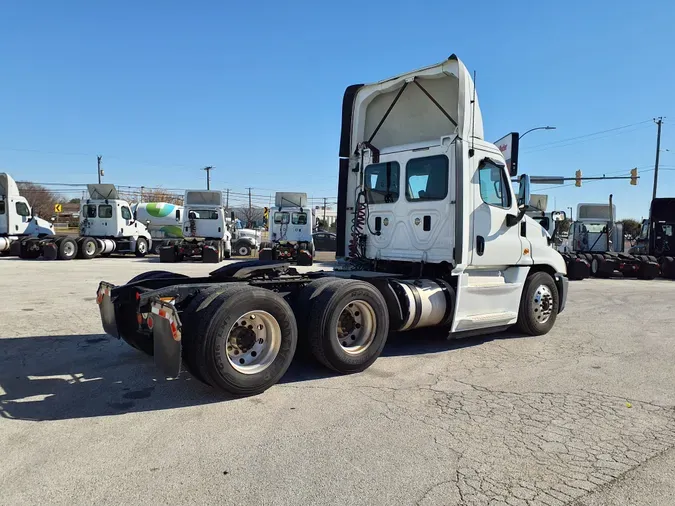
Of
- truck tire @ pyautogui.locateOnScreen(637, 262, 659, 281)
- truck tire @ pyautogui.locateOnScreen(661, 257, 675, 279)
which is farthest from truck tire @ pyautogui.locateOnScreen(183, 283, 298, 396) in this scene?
truck tire @ pyautogui.locateOnScreen(661, 257, 675, 279)

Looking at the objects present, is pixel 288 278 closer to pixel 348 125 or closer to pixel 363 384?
pixel 363 384

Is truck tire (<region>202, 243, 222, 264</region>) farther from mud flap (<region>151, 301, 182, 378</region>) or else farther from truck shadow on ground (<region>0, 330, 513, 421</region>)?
mud flap (<region>151, 301, 182, 378</region>)

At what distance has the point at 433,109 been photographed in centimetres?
736

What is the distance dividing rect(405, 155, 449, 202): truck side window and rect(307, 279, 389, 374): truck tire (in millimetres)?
1920

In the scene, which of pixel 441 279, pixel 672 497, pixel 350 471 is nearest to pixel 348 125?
pixel 441 279

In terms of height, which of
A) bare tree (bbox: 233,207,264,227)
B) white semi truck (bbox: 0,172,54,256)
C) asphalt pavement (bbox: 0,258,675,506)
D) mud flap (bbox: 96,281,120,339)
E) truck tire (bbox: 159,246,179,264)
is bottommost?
asphalt pavement (bbox: 0,258,675,506)

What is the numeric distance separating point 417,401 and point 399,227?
3.14 m

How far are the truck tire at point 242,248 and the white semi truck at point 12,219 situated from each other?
33.4ft

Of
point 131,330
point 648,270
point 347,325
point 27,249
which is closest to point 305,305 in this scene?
point 347,325

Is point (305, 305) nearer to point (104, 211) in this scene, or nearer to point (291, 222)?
point (291, 222)

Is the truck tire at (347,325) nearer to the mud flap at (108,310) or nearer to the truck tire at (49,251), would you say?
the mud flap at (108,310)

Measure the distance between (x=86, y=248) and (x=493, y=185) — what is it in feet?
72.9

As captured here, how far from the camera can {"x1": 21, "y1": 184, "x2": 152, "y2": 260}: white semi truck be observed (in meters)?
23.9

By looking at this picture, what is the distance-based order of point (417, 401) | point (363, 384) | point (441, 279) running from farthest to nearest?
point (441, 279) → point (363, 384) → point (417, 401)
